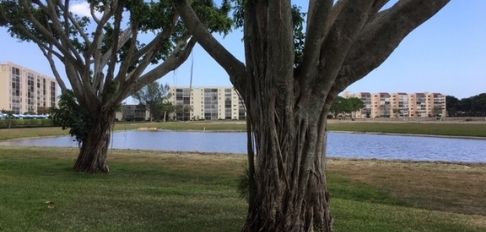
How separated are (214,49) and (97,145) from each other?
39.8ft

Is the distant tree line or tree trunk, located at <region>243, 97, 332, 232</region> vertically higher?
the distant tree line

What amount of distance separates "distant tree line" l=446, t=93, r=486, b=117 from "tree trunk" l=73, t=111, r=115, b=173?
6068 inches

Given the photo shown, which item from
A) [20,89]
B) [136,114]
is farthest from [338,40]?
[136,114]

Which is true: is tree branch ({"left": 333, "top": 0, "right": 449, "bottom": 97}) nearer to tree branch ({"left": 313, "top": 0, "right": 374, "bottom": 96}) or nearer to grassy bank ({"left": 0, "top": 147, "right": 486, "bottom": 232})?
tree branch ({"left": 313, "top": 0, "right": 374, "bottom": 96})

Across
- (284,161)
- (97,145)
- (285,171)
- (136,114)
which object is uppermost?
(136,114)

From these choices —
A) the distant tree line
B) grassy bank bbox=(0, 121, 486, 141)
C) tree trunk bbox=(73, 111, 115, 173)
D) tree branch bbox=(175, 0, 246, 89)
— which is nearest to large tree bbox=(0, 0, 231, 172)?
tree trunk bbox=(73, 111, 115, 173)

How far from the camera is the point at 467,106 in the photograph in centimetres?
16825

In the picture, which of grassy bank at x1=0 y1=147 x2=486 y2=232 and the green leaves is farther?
the green leaves

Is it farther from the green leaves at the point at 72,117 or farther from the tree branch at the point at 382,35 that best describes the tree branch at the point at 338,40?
the green leaves at the point at 72,117

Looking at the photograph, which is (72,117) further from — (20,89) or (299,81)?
(20,89)

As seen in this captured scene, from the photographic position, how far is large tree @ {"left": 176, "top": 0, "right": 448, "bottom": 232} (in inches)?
308

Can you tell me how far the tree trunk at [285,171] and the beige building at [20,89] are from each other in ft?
532

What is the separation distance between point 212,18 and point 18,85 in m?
170

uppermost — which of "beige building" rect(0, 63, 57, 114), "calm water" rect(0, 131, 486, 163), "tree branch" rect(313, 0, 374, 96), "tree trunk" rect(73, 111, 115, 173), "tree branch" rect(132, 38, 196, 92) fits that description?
"beige building" rect(0, 63, 57, 114)
